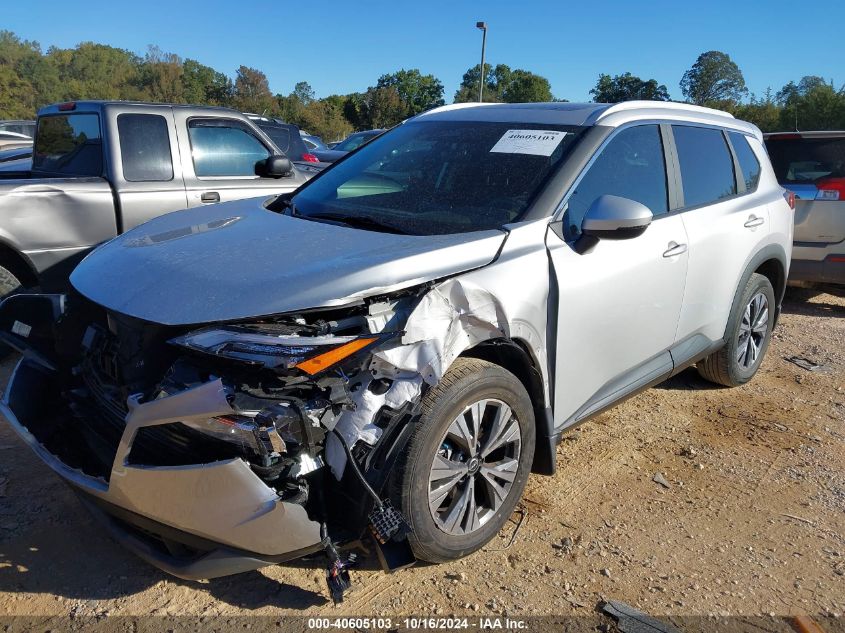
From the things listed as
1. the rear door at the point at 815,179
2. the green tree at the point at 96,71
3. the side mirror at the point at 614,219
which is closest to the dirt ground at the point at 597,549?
the side mirror at the point at 614,219

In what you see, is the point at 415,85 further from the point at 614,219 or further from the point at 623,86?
the point at 614,219

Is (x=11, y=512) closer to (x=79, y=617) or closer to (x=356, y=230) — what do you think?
(x=79, y=617)

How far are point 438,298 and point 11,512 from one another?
2247 mm

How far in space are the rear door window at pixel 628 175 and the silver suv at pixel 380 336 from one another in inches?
0.6

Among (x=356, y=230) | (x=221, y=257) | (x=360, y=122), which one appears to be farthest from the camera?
(x=360, y=122)

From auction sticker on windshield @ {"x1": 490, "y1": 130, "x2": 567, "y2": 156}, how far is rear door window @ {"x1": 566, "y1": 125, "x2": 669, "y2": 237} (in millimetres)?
229

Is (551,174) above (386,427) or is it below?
above

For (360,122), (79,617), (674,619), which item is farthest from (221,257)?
(360,122)

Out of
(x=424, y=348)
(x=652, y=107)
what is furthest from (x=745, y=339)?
(x=424, y=348)

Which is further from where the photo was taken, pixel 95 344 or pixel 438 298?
pixel 95 344

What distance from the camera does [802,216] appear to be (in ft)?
22.2

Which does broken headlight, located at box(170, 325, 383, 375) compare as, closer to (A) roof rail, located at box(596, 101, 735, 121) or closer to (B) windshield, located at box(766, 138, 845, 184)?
(A) roof rail, located at box(596, 101, 735, 121)

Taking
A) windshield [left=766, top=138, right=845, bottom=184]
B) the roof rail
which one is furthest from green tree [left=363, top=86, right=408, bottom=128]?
the roof rail

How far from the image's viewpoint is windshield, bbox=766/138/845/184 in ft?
22.2
